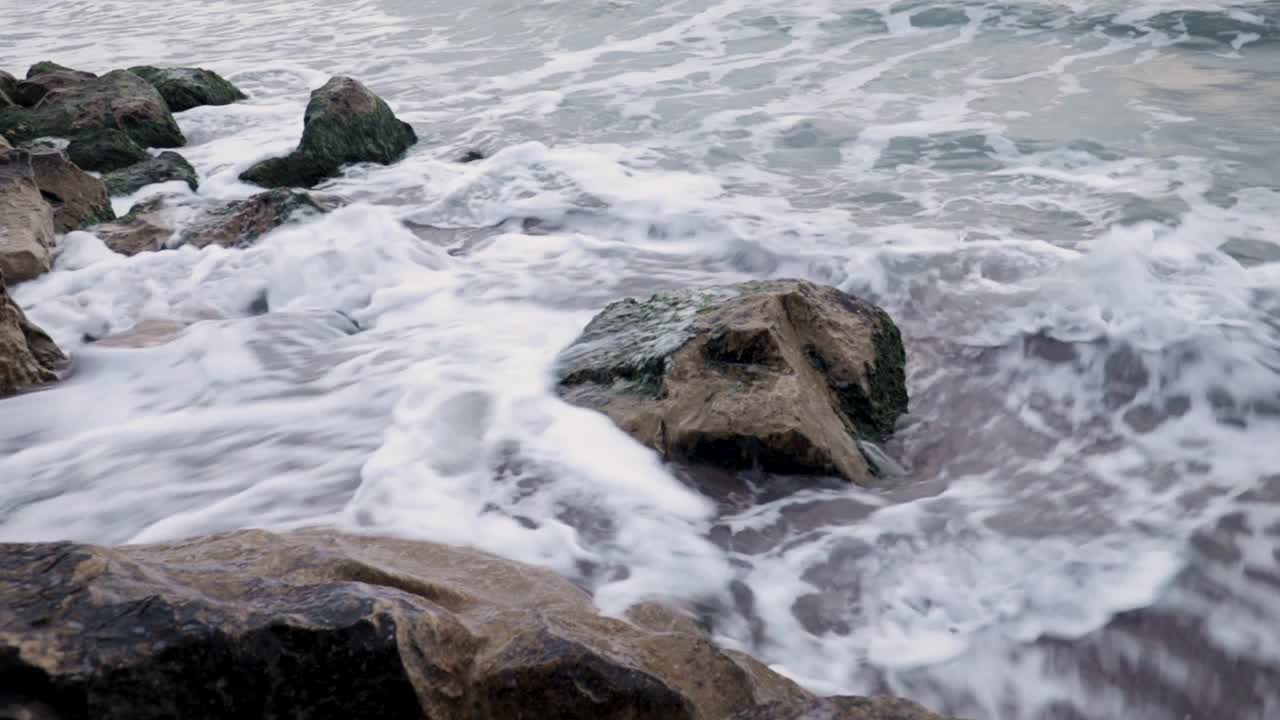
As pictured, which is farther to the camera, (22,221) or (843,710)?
(22,221)

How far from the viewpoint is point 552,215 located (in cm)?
607

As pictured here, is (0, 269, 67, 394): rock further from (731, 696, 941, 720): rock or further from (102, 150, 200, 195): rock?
(731, 696, 941, 720): rock

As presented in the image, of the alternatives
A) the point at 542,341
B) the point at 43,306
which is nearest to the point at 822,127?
the point at 542,341

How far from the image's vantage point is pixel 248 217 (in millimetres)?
5613

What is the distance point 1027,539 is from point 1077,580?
0.22 m

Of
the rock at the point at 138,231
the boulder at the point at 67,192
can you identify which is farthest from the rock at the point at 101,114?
the rock at the point at 138,231

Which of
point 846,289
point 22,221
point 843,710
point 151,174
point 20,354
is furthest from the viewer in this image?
point 151,174

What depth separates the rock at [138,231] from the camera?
5367 millimetres

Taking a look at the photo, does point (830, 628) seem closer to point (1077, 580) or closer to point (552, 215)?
point (1077, 580)

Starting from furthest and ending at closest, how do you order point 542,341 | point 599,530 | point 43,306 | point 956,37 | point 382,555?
point 956,37, point 43,306, point 542,341, point 599,530, point 382,555

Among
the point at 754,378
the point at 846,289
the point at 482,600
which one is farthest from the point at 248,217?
the point at 482,600

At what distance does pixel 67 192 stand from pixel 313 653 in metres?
4.99

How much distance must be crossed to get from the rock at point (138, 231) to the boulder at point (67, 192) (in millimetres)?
125

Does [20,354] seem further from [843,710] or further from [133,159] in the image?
[133,159]
